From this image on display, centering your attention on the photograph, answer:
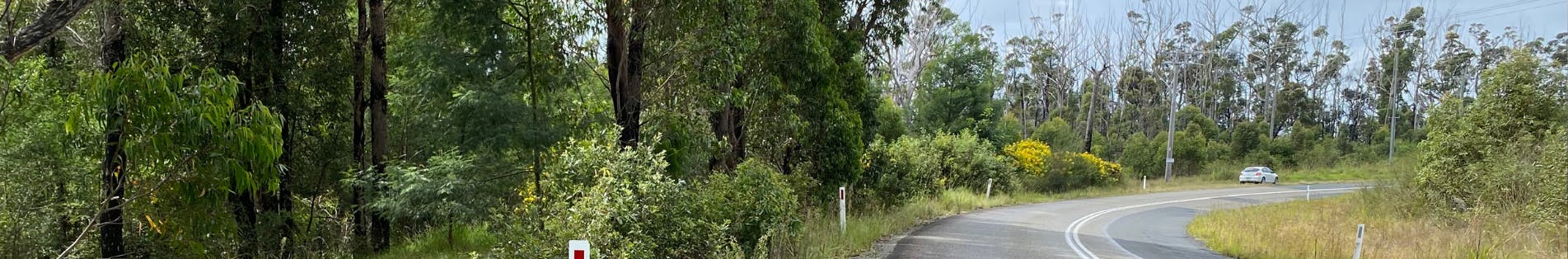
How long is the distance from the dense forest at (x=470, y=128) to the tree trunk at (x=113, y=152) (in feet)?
0.12

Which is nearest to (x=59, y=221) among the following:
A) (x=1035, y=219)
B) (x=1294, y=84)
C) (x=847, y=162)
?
(x=847, y=162)

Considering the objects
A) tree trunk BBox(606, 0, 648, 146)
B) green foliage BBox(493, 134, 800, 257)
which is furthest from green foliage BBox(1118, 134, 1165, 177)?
green foliage BBox(493, 134, 800, 257)

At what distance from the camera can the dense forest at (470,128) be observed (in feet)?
23.2

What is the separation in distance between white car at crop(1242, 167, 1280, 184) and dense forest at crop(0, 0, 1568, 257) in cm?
2663

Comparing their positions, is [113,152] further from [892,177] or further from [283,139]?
[892,177]

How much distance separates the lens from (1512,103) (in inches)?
685

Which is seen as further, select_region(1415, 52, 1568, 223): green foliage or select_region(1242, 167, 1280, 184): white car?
select_region(1242, 167, 1280, 184): white car

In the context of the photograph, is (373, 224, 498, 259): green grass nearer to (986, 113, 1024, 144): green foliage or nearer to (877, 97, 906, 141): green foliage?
(877, 97, 906, 141): green foliage

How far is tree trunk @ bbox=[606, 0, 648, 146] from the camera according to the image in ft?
35.7

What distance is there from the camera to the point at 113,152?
28.6 feet

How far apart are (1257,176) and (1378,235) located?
33.4 m

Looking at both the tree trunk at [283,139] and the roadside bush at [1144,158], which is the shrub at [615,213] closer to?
the tree trunk at [283,139]

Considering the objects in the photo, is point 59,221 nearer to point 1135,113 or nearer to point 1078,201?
point 1078,201

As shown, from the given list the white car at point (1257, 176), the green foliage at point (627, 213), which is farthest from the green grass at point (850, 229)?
the white car at point (1257, 176)
